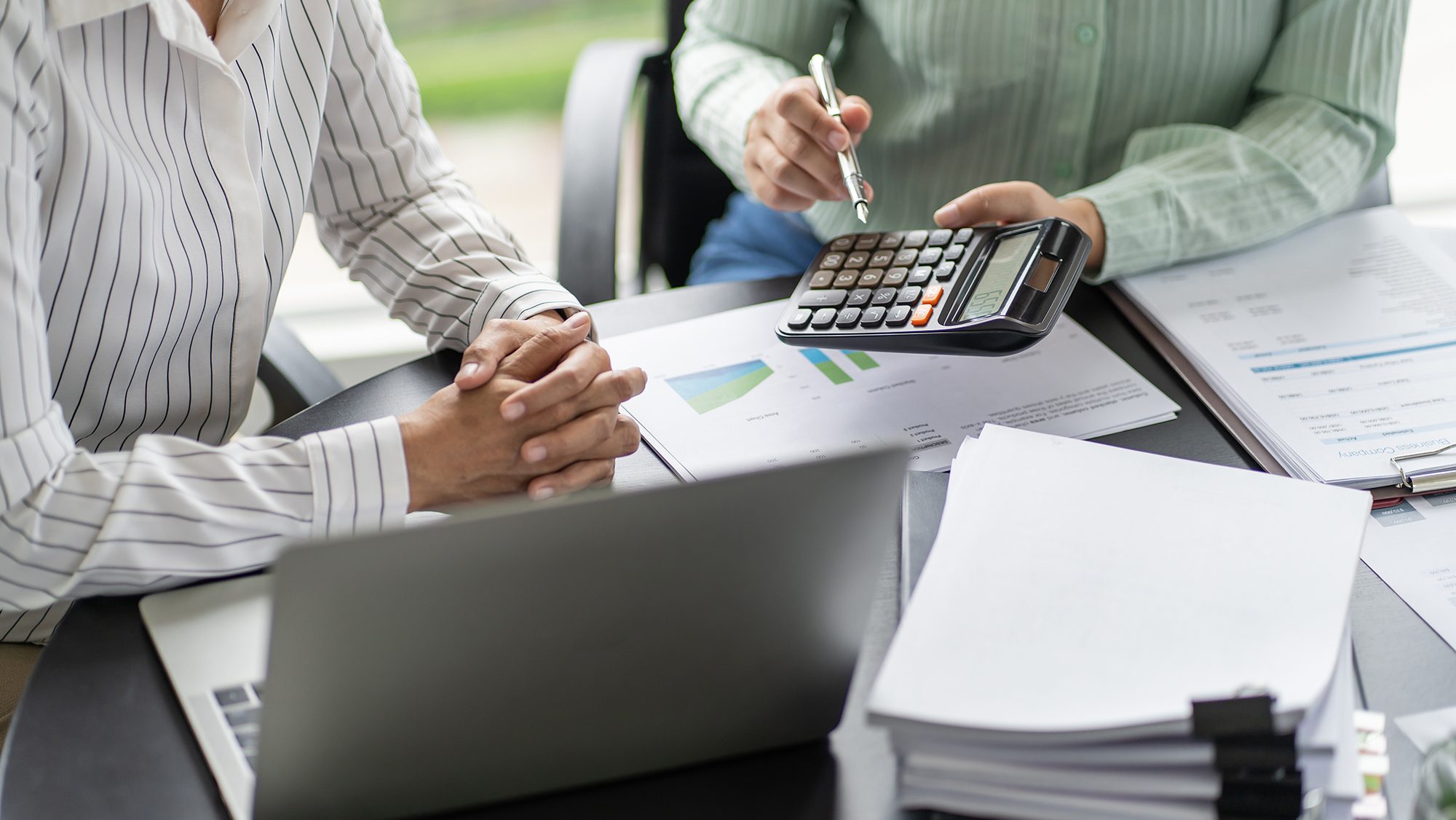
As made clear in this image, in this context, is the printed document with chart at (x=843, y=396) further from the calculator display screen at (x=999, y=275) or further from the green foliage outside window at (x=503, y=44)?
the green foliage outside window at (x=503, y=44)

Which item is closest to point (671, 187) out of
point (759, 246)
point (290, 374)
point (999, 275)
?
point (759, 246)

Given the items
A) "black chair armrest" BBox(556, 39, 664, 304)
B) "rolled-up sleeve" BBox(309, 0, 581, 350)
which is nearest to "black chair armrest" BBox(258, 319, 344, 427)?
"rolled-up sleeve" BBox(309, 0, 581, 350)

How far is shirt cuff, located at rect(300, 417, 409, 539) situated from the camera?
2.06ft

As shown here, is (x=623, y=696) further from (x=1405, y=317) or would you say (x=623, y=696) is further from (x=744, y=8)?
(x=744, y=8)

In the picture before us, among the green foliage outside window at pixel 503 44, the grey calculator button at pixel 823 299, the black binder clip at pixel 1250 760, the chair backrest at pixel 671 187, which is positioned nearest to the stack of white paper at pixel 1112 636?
the black binder clip at pixel 1250 760

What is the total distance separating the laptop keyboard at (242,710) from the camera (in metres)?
0.50

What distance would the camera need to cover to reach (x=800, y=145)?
922mm

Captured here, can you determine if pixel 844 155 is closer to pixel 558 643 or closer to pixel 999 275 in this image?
pixel 999 275

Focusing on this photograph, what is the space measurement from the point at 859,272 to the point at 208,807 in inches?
20.6

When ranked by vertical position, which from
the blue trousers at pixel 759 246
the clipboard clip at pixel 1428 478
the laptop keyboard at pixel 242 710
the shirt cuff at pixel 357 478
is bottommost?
the blue trousers at pixel 759 246

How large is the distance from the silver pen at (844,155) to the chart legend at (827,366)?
0.12 m

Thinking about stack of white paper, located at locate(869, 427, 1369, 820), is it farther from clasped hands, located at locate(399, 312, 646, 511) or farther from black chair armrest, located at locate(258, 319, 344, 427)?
black chair armrest, located at locate(258, 319, 344, 427)

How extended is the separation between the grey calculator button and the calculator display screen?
87 millimetres

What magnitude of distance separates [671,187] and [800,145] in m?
0.40
